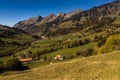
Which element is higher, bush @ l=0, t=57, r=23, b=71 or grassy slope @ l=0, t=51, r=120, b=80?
grassy slope @ l=0, t=51, r=120, b=80

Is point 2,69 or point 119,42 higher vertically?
point 119,42

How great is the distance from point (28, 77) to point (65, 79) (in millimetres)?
6140

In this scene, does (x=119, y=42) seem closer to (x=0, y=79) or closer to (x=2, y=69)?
(x=2, y=69)

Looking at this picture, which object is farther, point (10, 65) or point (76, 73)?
→ point (10, 65)

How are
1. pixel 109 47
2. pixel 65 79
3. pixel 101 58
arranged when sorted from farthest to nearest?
1. pixel 109 47
2. pixel 101 58
3. pixel 65 79

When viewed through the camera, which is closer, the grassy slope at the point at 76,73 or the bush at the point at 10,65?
Result: the grassy slope at the point at 76,73

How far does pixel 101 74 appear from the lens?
31.9 metres

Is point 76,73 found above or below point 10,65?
above

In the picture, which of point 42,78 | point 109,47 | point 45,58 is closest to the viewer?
point 42,78

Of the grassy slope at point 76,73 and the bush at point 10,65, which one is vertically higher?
the grassy slope at point 76,73

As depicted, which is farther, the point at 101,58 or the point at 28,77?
the point at 101,58

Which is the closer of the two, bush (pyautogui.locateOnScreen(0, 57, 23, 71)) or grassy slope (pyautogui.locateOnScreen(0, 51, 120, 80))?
grassy slope (pyautogui.locateOnScreen(0, 51, 120, 80))

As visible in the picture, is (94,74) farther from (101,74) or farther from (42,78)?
(42,78)

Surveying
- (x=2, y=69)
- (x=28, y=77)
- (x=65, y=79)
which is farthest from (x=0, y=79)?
(x=2, y=69)
